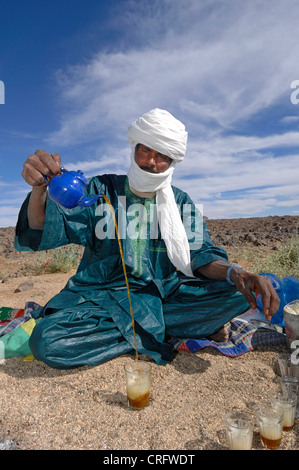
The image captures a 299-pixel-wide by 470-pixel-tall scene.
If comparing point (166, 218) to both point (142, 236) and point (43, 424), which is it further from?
point (43, 424)

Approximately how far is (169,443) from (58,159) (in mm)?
1979

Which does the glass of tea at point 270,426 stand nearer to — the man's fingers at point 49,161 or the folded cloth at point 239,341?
the folded cloth at point 239,341

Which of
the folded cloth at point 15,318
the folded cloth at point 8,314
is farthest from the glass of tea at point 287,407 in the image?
the folded cloth at point 8,314

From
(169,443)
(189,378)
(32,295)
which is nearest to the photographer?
(169,443)

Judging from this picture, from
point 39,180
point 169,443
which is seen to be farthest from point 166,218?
point 169,443

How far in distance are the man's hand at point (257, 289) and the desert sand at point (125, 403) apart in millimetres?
608

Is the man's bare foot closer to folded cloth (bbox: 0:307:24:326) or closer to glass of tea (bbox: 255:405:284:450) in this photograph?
glass of tea (bbox: 255:405:284:450)

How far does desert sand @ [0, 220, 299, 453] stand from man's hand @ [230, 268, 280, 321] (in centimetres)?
61

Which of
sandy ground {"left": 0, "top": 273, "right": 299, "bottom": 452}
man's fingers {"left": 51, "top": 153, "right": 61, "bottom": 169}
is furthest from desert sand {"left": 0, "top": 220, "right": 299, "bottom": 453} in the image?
man's fingers {"left": 51, "top": 153, "right": 61, "bottom": 169}

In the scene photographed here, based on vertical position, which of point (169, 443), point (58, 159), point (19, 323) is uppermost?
point (58, 159)

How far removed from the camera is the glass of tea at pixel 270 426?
192 centimetres

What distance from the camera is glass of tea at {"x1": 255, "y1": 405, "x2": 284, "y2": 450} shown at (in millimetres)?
1915

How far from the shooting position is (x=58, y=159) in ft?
8.50

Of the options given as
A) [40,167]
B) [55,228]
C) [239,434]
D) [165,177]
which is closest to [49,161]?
[40,167]
